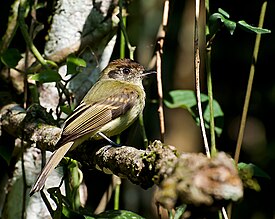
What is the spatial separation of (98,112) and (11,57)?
48cm

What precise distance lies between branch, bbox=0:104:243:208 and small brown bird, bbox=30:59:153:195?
0.07m

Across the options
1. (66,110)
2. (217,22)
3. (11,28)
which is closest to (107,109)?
(66,110)

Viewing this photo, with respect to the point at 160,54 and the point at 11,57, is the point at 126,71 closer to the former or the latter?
the point at 160,54

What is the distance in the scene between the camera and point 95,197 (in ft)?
12.5

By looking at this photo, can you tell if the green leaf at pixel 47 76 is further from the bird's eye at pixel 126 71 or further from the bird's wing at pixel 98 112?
the bird's eye at pixel 126 71

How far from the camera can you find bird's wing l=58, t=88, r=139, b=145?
2801 millimetres

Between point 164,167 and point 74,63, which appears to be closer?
point 164,167

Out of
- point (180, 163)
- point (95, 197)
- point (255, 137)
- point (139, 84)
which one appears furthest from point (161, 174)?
point (255, 137)

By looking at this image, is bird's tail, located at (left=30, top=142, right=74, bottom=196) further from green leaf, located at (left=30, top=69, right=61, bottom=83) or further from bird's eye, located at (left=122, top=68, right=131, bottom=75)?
bird's eye, located at (left=122, top=68, right=131, bottom=75)

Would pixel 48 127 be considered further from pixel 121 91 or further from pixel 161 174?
pixel 161 174

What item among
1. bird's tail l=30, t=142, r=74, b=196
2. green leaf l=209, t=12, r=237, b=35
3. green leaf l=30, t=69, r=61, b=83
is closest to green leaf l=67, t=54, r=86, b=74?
green leaf l=30, t=69, r=61, b=83

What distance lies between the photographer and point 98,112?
308 centimetres

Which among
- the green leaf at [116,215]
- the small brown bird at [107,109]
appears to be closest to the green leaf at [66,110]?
the small brown bird at [107,109]

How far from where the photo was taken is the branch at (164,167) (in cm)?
137
